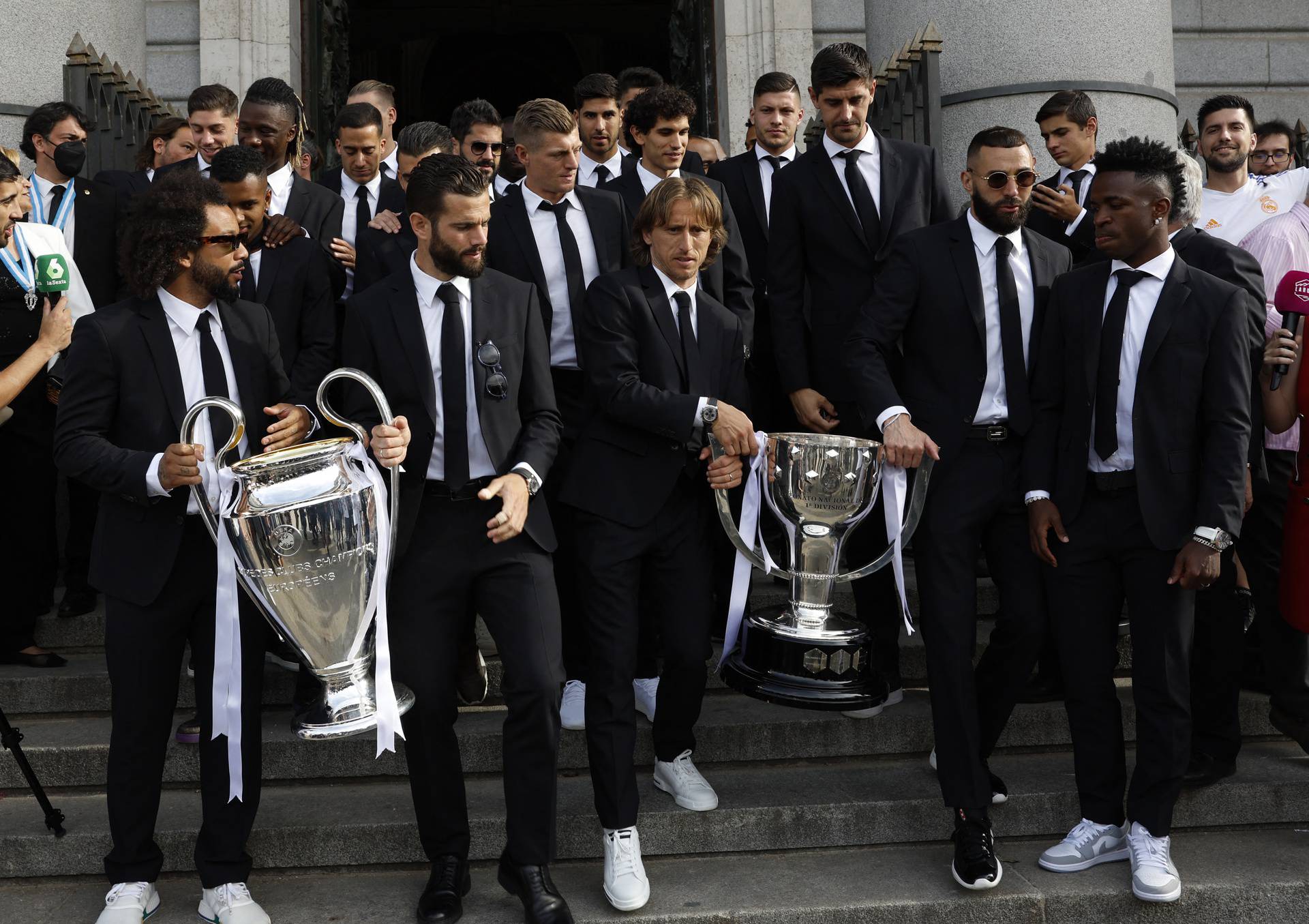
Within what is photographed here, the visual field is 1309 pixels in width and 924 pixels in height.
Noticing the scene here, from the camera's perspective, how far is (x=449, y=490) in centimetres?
402

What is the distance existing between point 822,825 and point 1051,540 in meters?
1.23

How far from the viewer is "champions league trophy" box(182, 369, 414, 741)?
3.55 meters

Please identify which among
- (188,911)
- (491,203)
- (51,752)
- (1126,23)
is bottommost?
(188,911)

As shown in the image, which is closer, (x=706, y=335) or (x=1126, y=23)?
(x=706, y=335)

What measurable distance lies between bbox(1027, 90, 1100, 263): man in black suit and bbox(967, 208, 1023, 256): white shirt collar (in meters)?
1.05

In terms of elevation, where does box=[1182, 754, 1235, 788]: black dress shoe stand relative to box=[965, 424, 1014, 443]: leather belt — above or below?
below

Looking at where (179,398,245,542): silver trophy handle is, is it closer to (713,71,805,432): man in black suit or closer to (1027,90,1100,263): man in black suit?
(713,71,805,432): man in black suit

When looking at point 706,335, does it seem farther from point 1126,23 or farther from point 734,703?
point 1126,23

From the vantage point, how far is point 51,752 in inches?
187

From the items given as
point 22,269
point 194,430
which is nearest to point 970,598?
point 194,430

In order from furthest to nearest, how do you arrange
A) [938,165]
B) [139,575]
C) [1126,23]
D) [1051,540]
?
[1126,23] → [938,165] → [1051,540] → [139,575]

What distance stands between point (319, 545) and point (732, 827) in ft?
5.92

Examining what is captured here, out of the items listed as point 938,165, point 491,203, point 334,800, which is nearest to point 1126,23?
point 938,165

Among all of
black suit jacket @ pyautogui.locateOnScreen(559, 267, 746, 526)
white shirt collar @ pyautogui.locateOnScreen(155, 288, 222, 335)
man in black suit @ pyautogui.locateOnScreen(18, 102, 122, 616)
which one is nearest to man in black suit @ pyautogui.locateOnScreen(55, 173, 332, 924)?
white shirt collar @ pyautogui.locateOnScreen(155, 288, 222, 335)
